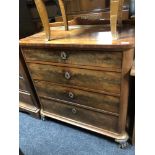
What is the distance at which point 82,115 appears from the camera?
4.02 ft

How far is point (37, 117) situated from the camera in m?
1.54

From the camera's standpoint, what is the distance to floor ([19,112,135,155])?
121cm

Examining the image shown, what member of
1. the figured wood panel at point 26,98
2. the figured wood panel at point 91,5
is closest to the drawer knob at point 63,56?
the figured wood panel at point 91,5

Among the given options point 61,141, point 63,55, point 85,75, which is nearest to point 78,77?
point 85,75

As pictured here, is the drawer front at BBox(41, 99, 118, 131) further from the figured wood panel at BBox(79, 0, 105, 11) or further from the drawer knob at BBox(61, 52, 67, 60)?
the figured wood panel at BBox(79, 0, 105, 11)

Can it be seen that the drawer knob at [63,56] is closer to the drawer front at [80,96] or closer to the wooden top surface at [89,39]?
the wooden top surface at [89,39]

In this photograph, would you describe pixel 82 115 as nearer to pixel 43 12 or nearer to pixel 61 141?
pixel 61 141

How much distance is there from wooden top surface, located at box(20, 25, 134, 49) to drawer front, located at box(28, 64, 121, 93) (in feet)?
0.53

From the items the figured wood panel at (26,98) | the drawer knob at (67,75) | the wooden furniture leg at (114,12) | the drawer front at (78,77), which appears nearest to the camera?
the wooden furniture leg at (114,12)

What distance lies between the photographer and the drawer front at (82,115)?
3.71ft

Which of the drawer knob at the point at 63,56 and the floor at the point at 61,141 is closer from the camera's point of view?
the drawer knob at the point at 63,56
